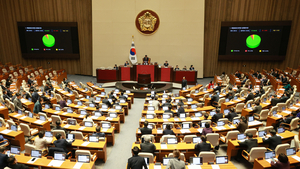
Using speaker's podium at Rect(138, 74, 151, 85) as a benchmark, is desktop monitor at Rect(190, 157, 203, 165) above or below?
below

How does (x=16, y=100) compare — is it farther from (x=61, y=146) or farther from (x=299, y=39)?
(x=299, y=39)

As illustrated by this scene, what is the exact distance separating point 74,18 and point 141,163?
65.3 feet

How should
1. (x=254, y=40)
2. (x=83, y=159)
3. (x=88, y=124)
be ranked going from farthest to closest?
(x=254, y=40) < (x=88, y=124) < (x=83, y=159)

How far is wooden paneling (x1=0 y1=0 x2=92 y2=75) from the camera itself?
20453mm

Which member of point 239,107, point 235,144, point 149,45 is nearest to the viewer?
point 235,144

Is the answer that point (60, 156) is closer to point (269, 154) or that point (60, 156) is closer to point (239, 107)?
point (269, 154)

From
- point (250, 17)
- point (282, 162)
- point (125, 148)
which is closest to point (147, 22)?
point (250, 17)

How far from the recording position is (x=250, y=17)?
19.1 m

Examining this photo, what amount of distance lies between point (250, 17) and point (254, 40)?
232cm

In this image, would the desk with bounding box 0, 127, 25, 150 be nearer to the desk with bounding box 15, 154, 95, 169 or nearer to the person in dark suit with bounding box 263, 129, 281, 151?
the desk with bounding box 15, 154, 95, 169

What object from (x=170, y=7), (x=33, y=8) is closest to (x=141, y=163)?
(x=170, y=7)

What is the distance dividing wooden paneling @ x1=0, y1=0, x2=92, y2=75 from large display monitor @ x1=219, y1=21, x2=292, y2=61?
1413 cm

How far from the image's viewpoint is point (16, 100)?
370 inches

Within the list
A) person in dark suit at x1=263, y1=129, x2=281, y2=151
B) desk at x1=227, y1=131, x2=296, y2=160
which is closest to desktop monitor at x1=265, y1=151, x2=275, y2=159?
person in dark suit at x1=263, y1=129, x2=281, y2=151
